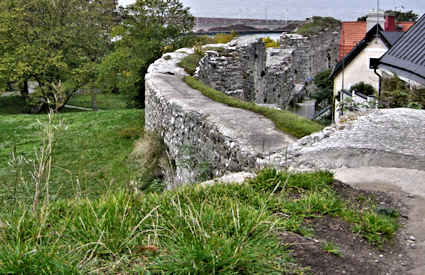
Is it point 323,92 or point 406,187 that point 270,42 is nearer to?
point 323,92

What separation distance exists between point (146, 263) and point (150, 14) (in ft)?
72.7

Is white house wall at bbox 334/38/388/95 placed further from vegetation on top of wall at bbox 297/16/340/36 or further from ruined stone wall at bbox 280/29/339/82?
vegetation on top of wall at bbox 297/16/340/36

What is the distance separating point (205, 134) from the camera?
21.2 feet

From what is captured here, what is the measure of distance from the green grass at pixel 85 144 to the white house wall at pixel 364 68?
8.48m

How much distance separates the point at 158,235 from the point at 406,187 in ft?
7.55

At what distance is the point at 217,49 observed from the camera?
14070mm

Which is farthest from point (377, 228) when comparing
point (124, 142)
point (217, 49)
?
point (217, 49)

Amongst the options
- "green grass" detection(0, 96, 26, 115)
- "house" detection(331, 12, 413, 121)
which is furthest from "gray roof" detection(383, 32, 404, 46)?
"green grass" detection(0, 96, 26, 115)

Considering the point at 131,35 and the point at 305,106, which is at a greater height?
the point at 131,35

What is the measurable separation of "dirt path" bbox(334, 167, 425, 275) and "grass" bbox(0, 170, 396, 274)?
212mm

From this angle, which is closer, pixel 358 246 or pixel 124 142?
pixel 358 246

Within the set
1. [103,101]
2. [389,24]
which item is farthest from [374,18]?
[103,101]

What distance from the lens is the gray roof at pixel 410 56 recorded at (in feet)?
27.2

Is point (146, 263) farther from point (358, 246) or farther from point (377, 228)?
point (377, 228)
